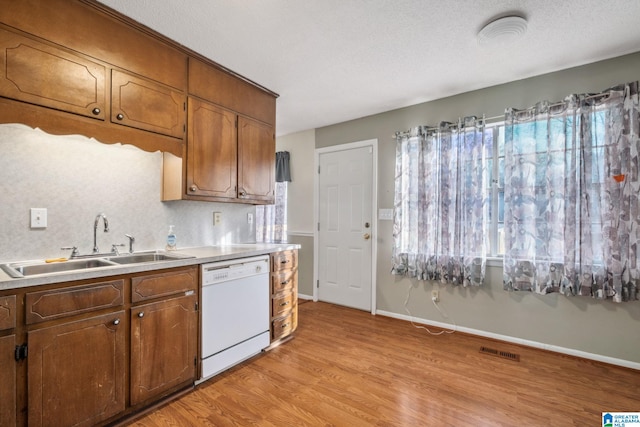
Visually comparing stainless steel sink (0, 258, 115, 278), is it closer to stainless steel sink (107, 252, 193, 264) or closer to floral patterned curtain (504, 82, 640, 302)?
stainless steel sink (107, 252, 193, 264)

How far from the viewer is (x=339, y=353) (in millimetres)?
2631

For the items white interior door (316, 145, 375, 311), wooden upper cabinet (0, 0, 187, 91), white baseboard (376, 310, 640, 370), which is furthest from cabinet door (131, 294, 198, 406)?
white baseboard (376, 310, 640, 370)

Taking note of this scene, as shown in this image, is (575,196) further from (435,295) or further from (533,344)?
(435,295)

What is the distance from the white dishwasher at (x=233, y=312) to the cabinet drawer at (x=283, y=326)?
0.31 feet

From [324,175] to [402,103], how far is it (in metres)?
1.39

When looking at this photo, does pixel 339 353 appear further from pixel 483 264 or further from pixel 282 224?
pixel 282 224

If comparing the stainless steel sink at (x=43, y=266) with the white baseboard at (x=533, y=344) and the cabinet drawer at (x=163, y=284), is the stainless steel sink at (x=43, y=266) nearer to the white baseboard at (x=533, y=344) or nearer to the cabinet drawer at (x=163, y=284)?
the cabinet drawer at (x=163, y=284)

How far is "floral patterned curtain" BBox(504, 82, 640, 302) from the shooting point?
228cm

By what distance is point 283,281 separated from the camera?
283 cm

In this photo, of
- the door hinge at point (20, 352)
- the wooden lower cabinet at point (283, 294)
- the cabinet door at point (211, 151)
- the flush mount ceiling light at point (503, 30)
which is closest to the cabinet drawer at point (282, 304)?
the wooden lower cabinet at point (283, 294)

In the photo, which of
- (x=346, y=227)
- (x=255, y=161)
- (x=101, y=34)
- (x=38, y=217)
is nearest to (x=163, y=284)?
(x=38, y=217)

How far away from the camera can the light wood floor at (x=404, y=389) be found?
1.78 meters

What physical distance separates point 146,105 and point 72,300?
131cm

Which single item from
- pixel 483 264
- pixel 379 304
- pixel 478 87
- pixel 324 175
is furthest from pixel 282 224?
pixel 478 87
